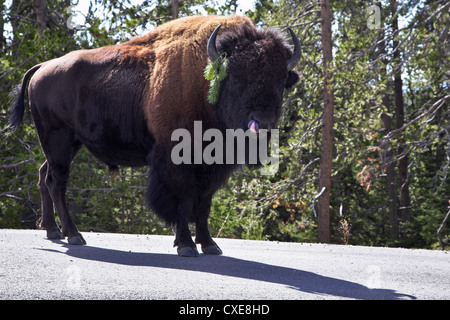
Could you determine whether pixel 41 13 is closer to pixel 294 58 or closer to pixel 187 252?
pixel 294 58

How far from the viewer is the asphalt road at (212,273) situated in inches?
168

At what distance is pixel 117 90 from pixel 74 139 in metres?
1.07

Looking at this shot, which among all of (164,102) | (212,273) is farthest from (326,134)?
(212,273)

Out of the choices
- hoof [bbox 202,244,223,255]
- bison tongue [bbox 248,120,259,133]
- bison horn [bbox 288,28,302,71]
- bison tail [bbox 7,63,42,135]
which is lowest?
hoof [bbox 202,244,223,255]

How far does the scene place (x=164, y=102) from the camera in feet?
20.9

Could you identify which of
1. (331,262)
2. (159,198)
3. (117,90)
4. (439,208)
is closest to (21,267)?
(159,198)

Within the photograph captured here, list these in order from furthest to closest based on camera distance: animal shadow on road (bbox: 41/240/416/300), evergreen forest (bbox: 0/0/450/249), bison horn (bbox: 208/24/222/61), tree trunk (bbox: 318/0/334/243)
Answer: tree trunk (bbox: 318/0/334/243) → evergreen forest (bbox: 0/0/450/249) → bison horn (bbox: 208/24/222/61) → animal shadow on road (bbox: 41/240/416/300)

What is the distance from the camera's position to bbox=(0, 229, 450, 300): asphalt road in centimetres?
428

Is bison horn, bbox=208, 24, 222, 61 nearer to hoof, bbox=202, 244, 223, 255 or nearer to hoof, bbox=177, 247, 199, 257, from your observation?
hoof, bbox=177, 247, 199, 257

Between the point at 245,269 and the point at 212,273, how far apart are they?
0.49 m

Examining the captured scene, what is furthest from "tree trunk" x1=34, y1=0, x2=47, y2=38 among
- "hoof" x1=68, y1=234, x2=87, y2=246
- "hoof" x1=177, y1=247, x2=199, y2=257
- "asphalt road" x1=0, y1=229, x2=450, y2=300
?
"hoof" x1=177, y1=247, x2=199, y2=257

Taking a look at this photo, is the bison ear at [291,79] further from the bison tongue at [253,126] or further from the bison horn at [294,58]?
the bison tongue at [253,126]

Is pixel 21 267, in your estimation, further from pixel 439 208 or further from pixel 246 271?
pixel 439 208

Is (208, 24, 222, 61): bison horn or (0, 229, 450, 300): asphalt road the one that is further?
(208, 24, 222, 61): bison horn
